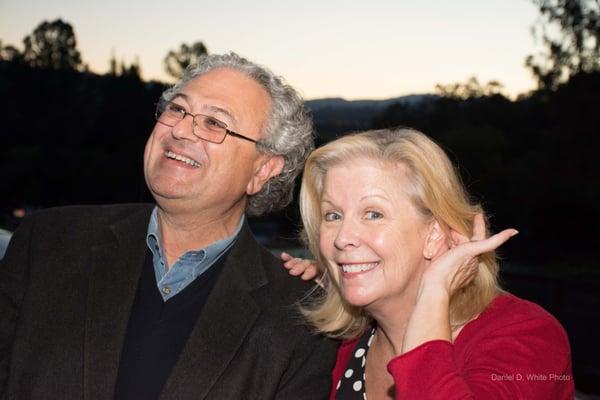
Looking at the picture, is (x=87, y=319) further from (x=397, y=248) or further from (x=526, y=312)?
(x=526, y=312)

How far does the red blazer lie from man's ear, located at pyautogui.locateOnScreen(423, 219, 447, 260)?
0.29 metres

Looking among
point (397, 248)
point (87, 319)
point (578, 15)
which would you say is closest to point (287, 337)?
point (397, 248)

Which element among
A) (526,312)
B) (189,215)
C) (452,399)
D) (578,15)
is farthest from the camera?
(578,15)

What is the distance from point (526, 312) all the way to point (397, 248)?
488 millimetres

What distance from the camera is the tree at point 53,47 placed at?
7638cm

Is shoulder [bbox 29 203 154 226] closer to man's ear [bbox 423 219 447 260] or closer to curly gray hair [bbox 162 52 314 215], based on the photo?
curly gray hair [bbox 162 52 314 215]

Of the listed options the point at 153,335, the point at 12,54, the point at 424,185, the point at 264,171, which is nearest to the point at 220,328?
the point at 153,335

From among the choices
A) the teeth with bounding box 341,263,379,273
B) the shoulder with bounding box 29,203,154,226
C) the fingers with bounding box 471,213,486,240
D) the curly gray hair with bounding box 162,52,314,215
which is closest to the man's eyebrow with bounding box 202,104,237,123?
the curly gray hair with bounding box 162,52,314,215

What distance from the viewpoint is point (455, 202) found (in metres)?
2.54

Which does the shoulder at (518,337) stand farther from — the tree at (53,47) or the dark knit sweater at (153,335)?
the tree at (53,47)

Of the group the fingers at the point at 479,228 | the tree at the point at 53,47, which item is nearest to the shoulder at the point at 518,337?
the fingers at the point at 479,228

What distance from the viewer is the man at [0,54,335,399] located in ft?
8.07

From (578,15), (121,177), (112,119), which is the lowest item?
(121,177)

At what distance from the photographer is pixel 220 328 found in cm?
260
